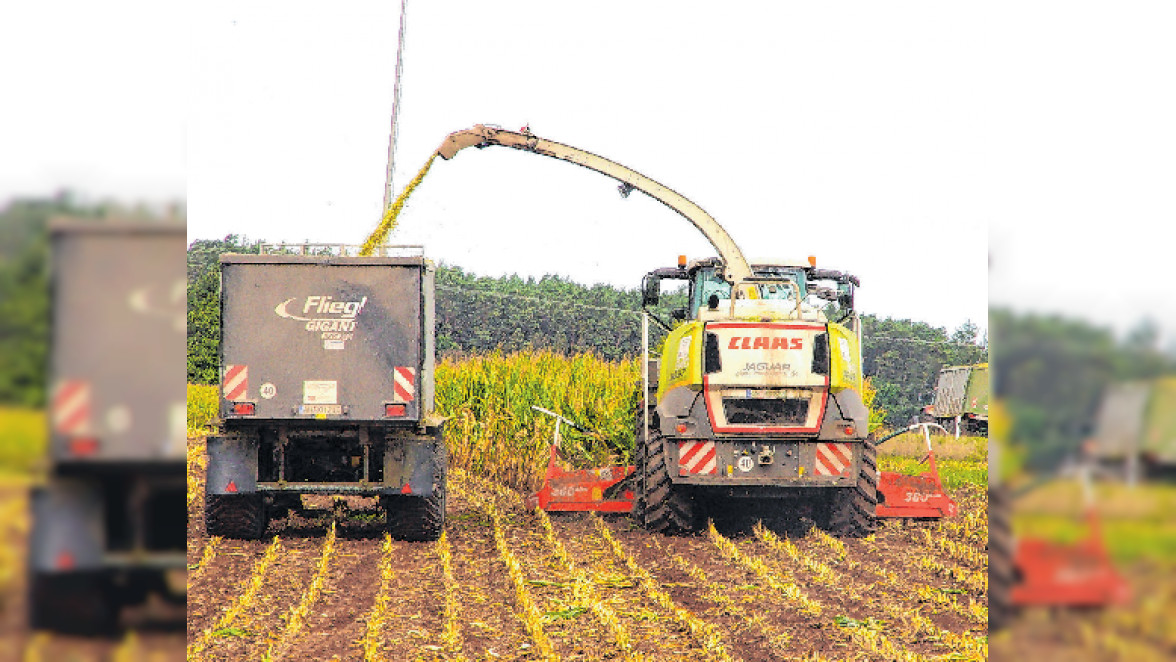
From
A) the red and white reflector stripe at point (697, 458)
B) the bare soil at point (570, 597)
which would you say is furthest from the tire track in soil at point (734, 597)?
the red and white reflector stripe at point (697, 458)

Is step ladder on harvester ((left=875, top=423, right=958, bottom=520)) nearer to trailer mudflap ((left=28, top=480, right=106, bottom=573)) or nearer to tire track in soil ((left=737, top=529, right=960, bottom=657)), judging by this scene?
tire track in soil ((left=737, top=529, right=960, bottom=657))

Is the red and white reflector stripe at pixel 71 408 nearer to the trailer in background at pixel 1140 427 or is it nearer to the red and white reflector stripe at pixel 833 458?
the trailer in background at pixel 1140 427

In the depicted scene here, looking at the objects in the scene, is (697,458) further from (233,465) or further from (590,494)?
(233,465)

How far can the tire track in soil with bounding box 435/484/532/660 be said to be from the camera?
651cm

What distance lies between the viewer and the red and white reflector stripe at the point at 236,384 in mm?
10516

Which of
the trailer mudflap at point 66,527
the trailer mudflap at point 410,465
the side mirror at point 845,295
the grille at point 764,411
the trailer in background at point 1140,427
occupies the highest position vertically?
the side mirror at point 845,295

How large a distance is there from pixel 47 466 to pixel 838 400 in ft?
34.3

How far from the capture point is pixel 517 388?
1805 cm

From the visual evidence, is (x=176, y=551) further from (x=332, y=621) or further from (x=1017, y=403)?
(x=332, y=621)

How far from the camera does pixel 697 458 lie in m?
11.2

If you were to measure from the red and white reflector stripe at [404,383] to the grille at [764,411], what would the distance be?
3176 mm

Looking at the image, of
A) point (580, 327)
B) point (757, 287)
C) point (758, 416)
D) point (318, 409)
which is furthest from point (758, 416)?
point (580, 327)

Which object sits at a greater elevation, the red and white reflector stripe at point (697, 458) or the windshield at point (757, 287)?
the windshield at point (757, 287)

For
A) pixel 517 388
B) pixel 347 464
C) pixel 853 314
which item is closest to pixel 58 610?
pixel 347 464
